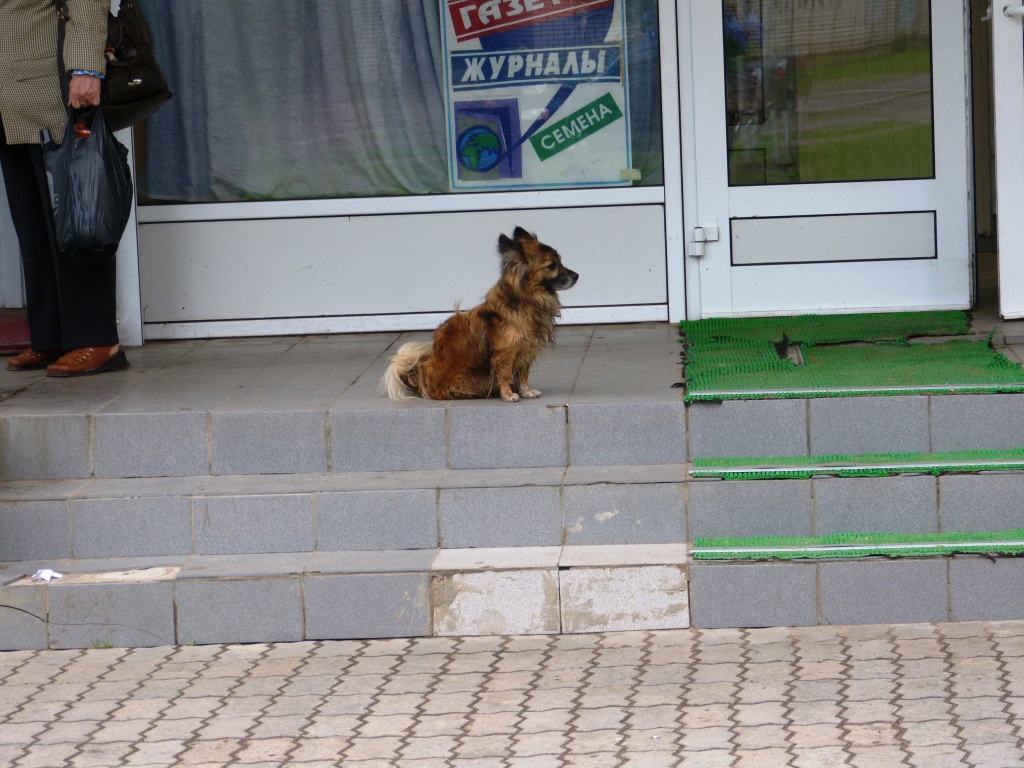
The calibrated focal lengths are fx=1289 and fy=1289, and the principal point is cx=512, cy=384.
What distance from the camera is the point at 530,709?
3.70m

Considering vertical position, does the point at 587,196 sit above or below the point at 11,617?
above

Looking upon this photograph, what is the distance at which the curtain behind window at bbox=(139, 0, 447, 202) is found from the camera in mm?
7059

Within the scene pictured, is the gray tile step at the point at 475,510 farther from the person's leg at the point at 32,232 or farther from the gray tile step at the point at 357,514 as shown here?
the person's leg at the point at 32,232

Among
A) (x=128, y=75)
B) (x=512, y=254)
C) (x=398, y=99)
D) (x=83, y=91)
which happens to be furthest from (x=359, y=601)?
(x=398, y=99)

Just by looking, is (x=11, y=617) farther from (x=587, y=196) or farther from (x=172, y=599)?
(x=587, y=196)

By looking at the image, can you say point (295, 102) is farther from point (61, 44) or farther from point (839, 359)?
point (839, 359)

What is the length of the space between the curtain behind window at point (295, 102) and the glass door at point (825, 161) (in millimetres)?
1518

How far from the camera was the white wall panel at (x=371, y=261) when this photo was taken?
7.04 metres

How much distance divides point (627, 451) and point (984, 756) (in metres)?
1.98

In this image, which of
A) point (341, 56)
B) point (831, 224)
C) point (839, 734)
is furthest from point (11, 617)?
point (831, 224)

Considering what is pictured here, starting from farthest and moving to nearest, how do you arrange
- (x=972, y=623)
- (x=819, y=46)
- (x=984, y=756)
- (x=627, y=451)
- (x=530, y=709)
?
(x=819, y=46) < (x=627, y=451) < (x=972, y=623) < (x=530, y=709) < (x=984, y=756)

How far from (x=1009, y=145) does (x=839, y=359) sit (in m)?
1.60

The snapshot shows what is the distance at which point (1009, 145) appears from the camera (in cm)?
630

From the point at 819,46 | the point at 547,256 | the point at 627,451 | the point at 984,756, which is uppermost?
the point at 819,46
